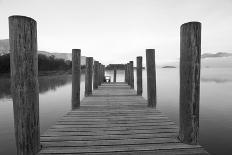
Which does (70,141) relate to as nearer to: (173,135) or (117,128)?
(117,128)

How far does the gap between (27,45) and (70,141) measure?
1.99 m

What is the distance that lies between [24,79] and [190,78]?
2915 millimetres

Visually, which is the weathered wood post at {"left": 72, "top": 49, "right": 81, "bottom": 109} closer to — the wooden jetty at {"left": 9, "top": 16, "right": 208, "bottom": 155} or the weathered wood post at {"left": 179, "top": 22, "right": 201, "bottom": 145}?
the wooden jetty at {"left": 9, "top": 16, "right": 208, "bottom": 155}

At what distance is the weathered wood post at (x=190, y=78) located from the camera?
3.05 m

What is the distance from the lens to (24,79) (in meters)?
2.66

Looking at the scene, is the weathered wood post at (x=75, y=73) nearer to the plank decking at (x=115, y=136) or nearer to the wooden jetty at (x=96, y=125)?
the plank decking at (x=115, y=136)

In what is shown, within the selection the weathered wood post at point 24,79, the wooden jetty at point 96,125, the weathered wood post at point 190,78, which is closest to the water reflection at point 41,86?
the wooden jetty at point 96,125

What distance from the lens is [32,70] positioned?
108 inches

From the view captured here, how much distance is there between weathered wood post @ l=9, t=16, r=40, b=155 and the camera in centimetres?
257

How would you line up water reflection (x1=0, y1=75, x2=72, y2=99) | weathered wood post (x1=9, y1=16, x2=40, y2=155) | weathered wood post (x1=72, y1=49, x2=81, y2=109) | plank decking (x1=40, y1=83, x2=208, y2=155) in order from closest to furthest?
weathered wood post (x1=9, y1=16, x2=40, y2=155), plank decking (x1=40, y1=83, x2=208, y2=155), weathered wood post (x1=72, y1=49, x2=81, y2=109), water reflection (x1=0, y1=75, x2=72, y2=99)

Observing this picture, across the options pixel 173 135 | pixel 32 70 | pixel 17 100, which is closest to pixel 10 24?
pixel 32 70

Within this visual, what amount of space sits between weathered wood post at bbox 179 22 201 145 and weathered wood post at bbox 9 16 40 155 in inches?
107

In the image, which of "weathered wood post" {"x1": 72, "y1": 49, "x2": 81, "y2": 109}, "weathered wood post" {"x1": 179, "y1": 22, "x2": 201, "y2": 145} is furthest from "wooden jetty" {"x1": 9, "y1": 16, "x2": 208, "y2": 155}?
"weathered wood post" {"x1": 72, "y1": 49, "x2": 81, "y2": 109}

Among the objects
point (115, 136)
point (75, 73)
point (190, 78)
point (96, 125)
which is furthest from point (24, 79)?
point (75, 73)
